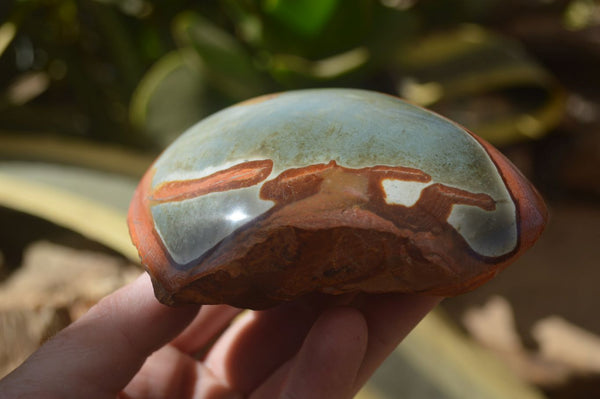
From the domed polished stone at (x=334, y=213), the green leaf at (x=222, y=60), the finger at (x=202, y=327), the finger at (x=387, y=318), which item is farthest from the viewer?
the green leaf at (x=222, y=60)

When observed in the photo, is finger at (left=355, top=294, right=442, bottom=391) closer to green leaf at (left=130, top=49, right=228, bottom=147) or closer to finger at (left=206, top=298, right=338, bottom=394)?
finger at (left=206, top=298, right=338, bottom=394)

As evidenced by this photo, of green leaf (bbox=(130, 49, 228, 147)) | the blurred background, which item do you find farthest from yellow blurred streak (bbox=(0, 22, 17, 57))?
green leaf (bbox=(130, 49, 228, 147))

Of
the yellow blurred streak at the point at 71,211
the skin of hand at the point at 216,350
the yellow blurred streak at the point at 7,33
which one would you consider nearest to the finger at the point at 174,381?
the skin of hand at the point at 216,350

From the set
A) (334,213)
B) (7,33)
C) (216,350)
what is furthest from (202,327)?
(7,33)

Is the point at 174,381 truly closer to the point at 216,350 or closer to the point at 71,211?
the point at 216,350

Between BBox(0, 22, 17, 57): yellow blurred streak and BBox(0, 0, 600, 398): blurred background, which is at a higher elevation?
BBox(0, 22, 17, 57): yellow blurred streak

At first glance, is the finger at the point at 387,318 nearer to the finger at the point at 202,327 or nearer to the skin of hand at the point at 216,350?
the skin of hand at the point at 216,350
